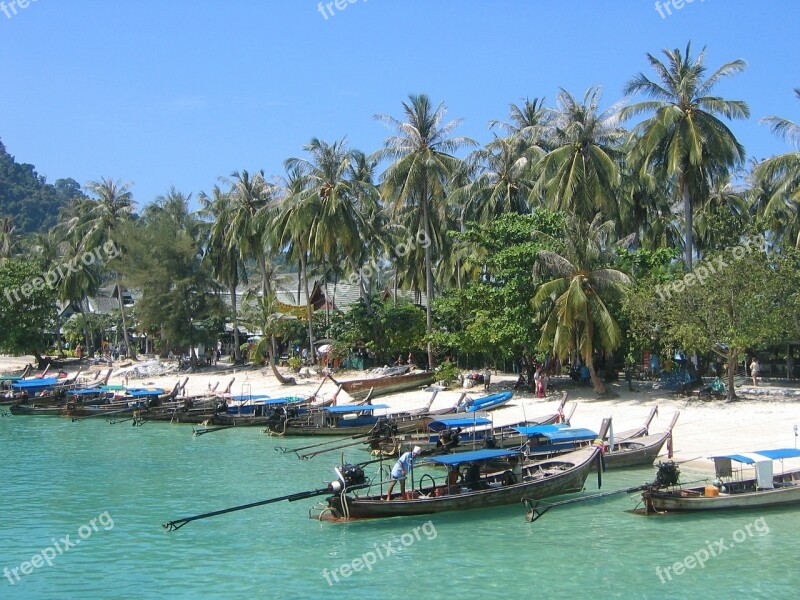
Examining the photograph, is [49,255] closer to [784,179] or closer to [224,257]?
[224,257]

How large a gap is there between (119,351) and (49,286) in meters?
12.3

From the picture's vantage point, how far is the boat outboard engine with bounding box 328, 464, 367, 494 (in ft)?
66.3

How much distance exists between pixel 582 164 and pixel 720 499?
25.0 meters

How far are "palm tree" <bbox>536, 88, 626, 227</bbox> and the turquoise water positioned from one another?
2000 centimetres

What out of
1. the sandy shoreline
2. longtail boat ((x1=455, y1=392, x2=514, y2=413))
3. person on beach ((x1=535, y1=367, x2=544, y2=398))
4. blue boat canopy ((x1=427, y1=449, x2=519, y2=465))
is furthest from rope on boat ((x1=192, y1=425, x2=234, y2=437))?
blue boat canopy ((x1=427, y1=449, x2=519, y2=465))

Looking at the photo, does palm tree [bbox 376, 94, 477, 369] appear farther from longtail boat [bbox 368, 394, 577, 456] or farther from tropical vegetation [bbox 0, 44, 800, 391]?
longtail boat [bbox 368, 394, 577, 456]

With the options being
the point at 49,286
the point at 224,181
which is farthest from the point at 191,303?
the point at 49,286

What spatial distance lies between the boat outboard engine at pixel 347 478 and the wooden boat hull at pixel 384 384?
20.6 m

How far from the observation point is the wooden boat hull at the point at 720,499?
19531mm

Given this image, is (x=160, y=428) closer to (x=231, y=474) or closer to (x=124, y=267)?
(x=231, y=474)

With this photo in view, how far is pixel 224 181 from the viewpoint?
61.6 metres

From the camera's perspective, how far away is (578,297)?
111ft

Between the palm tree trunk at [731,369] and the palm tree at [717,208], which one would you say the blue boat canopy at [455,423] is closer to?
the palm tree trunk at [731,369]

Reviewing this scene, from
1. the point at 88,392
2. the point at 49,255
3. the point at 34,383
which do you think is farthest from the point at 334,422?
the point at 49,255
